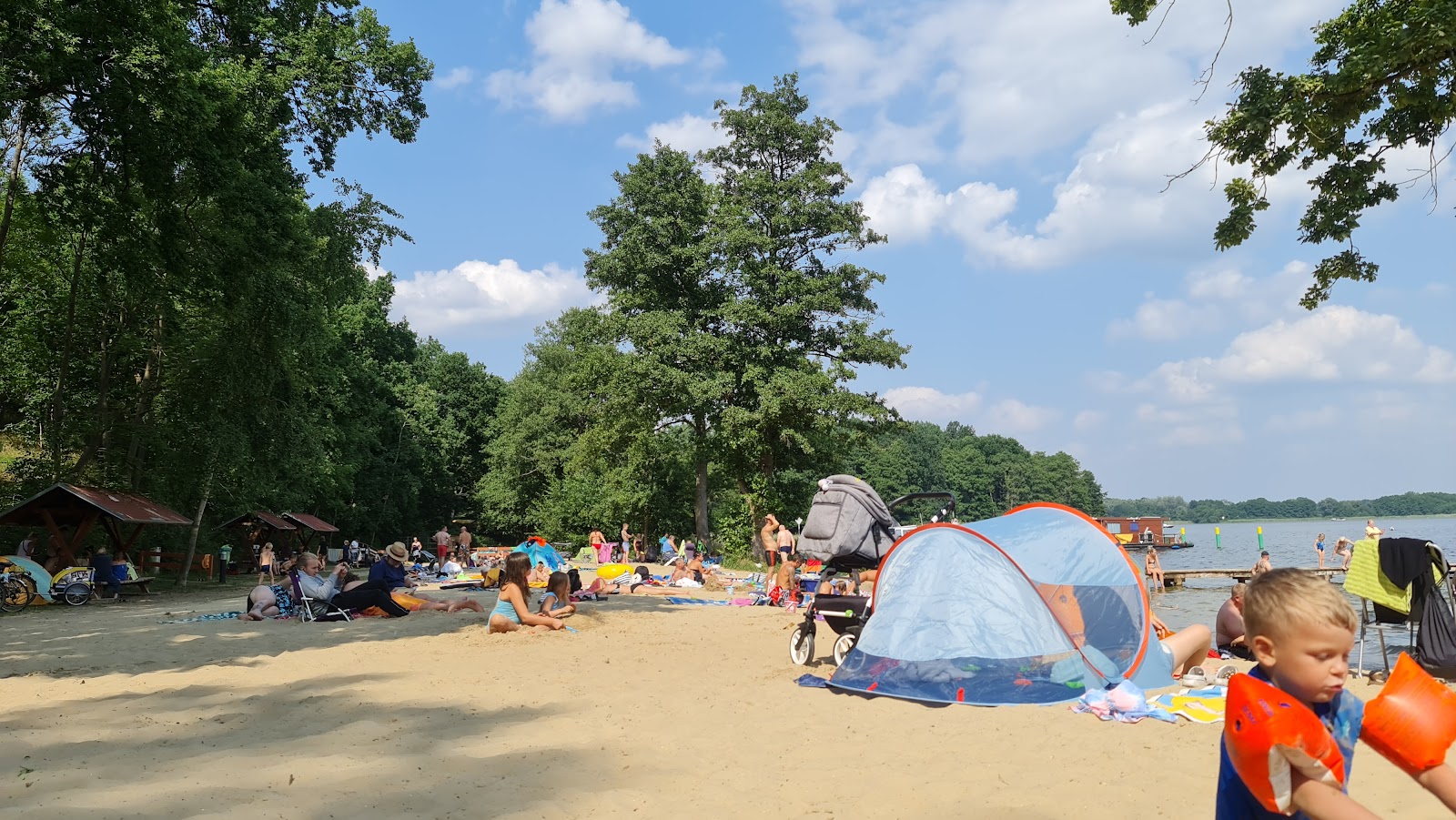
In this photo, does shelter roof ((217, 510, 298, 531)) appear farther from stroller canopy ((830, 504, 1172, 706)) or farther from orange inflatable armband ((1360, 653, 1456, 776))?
orange inflatable armband ((1360, 653, 1456, 776))

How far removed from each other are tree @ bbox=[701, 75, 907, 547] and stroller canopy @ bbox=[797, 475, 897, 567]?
19441mm

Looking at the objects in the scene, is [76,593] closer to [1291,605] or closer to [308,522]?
[308,522]

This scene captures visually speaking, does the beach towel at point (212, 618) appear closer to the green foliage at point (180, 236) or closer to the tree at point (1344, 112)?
the green foliage at point (180, 236)

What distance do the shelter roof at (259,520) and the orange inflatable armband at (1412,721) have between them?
3200 centimetres

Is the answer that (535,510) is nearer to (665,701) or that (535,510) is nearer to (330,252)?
(330,252)

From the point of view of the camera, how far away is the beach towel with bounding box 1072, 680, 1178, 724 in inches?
274

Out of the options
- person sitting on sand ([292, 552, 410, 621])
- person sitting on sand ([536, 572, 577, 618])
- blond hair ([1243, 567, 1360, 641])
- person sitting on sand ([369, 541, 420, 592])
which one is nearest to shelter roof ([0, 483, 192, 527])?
person sitting on sand ([292, 552, 410, 621])

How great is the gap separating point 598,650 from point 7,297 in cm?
2286

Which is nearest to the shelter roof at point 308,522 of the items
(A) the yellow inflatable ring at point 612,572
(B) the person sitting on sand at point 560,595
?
(A) the yellow inflatable ring at point 612,572

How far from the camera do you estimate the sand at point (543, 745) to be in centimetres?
504

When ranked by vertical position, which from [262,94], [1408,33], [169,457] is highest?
[262,94]

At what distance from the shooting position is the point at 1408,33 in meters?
9.17

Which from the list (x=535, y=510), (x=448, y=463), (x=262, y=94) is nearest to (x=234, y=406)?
(x=262, y=94)

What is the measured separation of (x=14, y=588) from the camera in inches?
628
